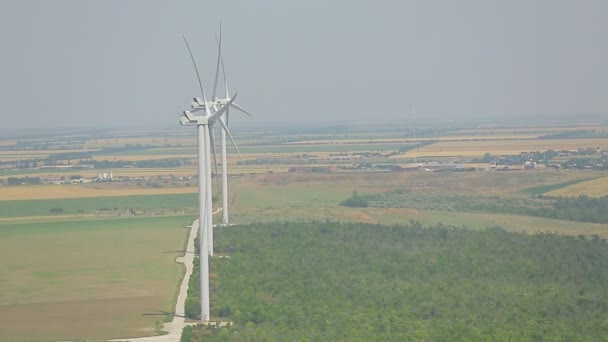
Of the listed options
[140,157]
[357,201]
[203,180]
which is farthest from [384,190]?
[140,157]

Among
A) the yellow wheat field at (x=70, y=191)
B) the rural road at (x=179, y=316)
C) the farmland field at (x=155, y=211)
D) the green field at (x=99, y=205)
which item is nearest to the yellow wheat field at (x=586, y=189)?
the farmland field at (x=155, y=211)

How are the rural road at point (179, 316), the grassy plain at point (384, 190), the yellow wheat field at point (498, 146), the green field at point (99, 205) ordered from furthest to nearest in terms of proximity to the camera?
the yellow wheat field at point (498, 146), the green field at point (99, 205), the grassy plain at point (384, 190), the rural road at point (179, 316)

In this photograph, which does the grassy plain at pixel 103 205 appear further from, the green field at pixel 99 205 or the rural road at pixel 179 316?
the rural road at pixel 179 316

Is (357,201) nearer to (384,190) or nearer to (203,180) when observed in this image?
(384,190)

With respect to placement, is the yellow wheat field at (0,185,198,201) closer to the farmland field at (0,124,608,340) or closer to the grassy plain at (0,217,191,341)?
the farmland field at (0,124,608,340)

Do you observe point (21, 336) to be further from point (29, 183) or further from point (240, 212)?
point (29, 183)

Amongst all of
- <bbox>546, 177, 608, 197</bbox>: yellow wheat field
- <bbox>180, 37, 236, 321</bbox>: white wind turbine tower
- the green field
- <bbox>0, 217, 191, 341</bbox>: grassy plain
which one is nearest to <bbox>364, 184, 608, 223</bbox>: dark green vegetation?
<bbox>546, 177, 608, 197</bbox>: yellow wheat field
